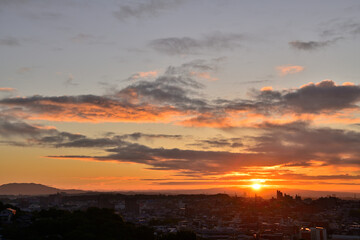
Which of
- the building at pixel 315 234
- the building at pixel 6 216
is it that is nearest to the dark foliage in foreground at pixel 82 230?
the building at pixel 6 216

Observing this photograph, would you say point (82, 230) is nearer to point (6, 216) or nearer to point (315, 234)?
point (6, 216)

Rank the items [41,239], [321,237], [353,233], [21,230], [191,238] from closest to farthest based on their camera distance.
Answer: [41,239] → [21,230] → [191,238] → [321,237] → [353,233]

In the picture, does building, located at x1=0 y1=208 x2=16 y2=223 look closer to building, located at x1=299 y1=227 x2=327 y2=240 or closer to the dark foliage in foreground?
the dark foliage in foreground

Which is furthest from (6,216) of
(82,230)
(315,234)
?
(315,234)

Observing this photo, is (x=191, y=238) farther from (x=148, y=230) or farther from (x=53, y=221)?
(x=53, y=221)

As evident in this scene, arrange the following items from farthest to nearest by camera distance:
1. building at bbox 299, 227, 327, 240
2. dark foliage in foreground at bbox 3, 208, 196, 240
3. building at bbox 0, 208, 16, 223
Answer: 1. building at bbox 299, 227, 327, 240
2. building at bbox 0, 208, 16, 223
3. dark foliage in foreground at bbox 3, 208, 196, 240

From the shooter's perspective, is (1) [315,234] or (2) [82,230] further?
(1) [315,234]

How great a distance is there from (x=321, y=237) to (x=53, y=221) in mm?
68805

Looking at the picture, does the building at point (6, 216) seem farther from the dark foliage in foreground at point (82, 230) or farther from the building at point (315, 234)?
the building at point (315, 234)

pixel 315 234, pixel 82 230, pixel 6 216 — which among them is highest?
Answer: pixel 6 216

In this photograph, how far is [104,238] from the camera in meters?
66.2

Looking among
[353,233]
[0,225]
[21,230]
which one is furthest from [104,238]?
[353,233]

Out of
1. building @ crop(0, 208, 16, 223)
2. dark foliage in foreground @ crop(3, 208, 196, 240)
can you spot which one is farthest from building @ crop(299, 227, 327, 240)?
building @ crop(0, 208, 16, 223)

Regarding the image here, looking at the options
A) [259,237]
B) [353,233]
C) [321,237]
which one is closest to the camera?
[321,237]
